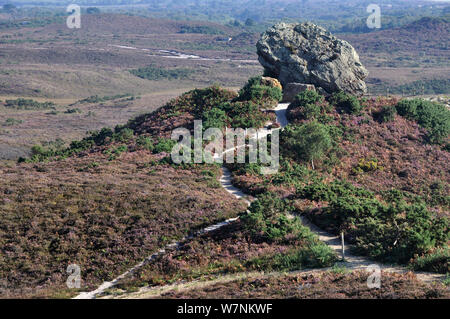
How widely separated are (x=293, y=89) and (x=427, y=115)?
12357mm

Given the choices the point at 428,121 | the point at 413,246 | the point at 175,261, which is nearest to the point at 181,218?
the point at 175,261

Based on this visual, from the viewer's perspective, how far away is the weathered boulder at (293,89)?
141ft

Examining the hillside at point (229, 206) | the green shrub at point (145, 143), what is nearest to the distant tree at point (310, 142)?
the hillside at point (229, 206)

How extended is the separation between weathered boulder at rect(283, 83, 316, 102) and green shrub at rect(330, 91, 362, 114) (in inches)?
85.9

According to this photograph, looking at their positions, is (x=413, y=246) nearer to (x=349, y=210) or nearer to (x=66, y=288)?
(x=349, y=210)

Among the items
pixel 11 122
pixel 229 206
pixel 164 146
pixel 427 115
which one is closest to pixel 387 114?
pixel 427 115

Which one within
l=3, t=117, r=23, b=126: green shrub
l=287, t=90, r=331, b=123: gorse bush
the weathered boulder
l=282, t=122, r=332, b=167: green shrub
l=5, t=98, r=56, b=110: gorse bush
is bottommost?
l=3, t=117, r=23, b=126: green shrub

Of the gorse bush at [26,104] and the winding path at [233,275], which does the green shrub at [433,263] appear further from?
the gorse bush at [26,104]

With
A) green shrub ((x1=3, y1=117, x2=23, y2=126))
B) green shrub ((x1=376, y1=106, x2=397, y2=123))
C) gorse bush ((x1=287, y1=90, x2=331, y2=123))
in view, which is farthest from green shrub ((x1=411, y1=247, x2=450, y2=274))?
green shrub ((x1=3, y1=117, x2=23, y2=126))

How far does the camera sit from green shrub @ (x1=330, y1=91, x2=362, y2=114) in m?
41.3

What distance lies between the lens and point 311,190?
2541 cm

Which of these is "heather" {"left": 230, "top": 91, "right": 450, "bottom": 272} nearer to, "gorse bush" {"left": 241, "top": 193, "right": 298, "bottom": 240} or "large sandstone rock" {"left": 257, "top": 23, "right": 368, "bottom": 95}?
"gorse bush" {"left": 241, "top": 193, "right": 298, "bottom": 240}

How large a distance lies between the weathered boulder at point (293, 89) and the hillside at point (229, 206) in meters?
2.31

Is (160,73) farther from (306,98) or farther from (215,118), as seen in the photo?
(215,118)
